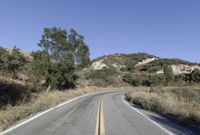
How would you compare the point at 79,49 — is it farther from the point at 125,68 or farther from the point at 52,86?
the point at 125,68

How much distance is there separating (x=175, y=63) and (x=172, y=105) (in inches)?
4280

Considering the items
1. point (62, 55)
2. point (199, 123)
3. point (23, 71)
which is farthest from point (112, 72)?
point (199, 123)

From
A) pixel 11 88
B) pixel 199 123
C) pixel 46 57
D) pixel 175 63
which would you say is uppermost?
→ pixel 175 63

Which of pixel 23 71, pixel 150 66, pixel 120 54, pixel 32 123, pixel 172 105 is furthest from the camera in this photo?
pixel 120 54

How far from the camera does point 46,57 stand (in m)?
35.4

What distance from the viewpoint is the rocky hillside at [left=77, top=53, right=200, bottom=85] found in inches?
3519

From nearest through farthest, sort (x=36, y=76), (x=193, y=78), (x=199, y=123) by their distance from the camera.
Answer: (x=199, y=123)
(x=36, y=76)
(x=193, y=78)

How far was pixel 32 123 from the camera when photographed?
12.3 metres

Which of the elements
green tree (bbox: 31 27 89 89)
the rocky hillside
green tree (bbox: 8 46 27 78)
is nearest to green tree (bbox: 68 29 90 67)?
green tree (bbox: 31 27 89 89)

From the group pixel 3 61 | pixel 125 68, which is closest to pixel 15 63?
pixel 3 61

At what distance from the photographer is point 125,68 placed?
12588 cm

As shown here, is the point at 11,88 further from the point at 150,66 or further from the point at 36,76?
the point at 150,66

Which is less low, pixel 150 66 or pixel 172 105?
pixel 150 66

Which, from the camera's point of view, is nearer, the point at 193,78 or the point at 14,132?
the point at 14,132
